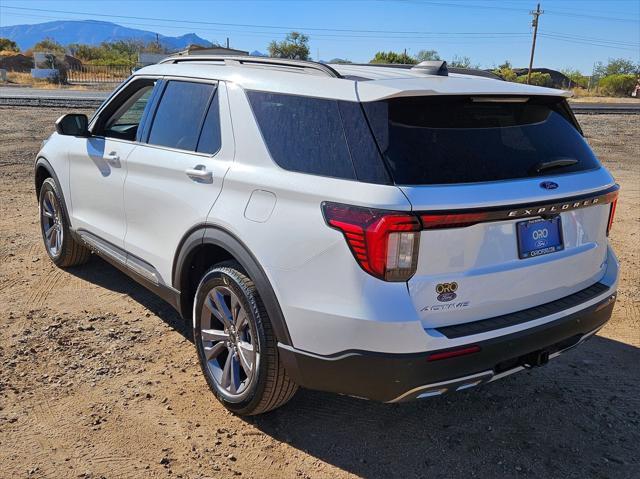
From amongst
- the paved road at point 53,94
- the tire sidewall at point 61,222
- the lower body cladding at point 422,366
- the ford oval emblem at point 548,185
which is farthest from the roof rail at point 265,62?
the paved road at point 53,94

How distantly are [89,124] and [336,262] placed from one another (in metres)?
3.00

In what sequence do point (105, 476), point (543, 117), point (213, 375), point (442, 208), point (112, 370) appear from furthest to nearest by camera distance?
point (112, 370) → point (213, 375) → point (543, 117) → point (105, 476) → point (442, 208)

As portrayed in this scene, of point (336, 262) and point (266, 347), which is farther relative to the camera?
point (266, 347)

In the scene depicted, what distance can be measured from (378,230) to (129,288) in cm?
330

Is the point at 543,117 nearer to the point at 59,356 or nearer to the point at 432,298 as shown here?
the point at 432,298

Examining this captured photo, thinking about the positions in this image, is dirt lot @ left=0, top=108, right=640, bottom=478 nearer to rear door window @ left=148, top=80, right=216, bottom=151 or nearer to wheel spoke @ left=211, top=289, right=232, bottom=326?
wheel spoke @ left=211, top=289, right=232, bottom=326

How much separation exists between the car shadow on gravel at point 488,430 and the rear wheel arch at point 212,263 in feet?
2.39

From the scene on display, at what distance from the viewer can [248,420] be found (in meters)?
3.24

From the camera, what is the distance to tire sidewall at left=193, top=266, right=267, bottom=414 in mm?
2877

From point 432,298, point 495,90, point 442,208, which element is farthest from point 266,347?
point 495,90

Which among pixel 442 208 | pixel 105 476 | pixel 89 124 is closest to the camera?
pixel 442 208

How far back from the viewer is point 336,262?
8.16 feet

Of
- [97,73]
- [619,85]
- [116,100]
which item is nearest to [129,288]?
[116,100]

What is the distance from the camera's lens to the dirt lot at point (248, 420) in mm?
2896
